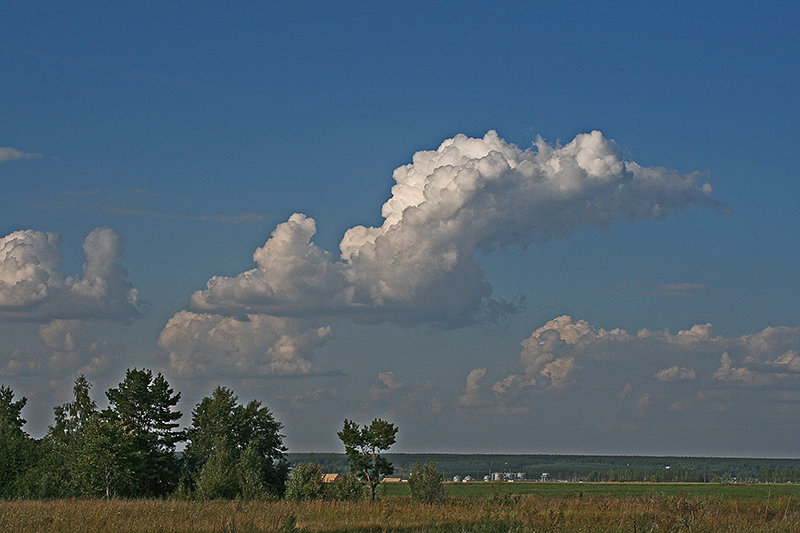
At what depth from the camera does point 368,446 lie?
4384 centimetres

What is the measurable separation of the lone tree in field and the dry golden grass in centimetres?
1072

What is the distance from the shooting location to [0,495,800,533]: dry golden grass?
71.4 feet

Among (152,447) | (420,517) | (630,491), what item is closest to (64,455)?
(152,447)

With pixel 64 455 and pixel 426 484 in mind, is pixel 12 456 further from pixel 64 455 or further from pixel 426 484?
pixel 426 484

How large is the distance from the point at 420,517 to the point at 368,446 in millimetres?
16638

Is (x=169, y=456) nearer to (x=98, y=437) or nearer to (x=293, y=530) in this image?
(x=98, y=437)

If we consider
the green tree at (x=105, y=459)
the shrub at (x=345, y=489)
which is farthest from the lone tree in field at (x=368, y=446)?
the green tree at (x=105, y=459)

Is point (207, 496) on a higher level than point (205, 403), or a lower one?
lower

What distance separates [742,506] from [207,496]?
30.5 meters

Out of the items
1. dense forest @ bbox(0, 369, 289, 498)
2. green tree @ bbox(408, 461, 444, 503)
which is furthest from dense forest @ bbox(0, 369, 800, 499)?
green tree @ bbox(408, 461, 444, 503)

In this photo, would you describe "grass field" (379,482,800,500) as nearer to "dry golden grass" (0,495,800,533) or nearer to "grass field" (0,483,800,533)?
"grass field" (0,483,800,533)

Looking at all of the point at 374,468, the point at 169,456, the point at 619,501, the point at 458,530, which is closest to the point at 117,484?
the point at 169,456

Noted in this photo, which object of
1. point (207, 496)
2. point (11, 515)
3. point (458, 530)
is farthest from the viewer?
point (207, 496)

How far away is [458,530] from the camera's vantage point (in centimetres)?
2081
